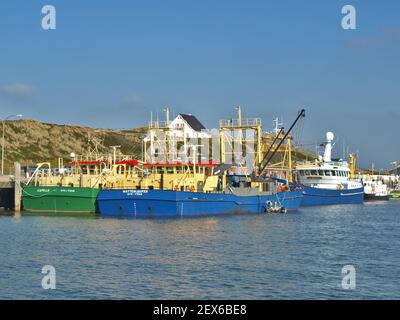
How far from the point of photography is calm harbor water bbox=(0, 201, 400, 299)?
2664cm

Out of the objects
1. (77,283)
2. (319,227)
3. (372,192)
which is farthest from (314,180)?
(77,283)

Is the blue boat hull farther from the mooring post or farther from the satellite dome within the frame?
the mooring post

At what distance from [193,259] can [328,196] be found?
216 ft

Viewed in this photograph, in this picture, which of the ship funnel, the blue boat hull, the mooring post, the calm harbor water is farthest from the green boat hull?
the ship funnel

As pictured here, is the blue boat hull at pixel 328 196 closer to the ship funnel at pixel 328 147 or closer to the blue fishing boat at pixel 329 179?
the blue fishing boat at pixel 329 179

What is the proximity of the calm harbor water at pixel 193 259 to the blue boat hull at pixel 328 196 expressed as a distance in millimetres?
37485

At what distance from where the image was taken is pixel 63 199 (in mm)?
62219

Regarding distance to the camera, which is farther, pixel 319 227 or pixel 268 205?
pixel 268 205

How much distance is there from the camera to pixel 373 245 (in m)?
42.0

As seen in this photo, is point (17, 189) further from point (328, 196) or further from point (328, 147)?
point (328, 147)

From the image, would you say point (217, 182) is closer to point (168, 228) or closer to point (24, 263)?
point (168, 228)

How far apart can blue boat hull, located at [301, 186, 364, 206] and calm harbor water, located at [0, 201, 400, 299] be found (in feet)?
123

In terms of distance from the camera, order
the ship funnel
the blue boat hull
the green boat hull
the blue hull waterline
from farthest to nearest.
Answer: the ship funnel → the blue boat hull → the green boat hull → the blue hull waterline
